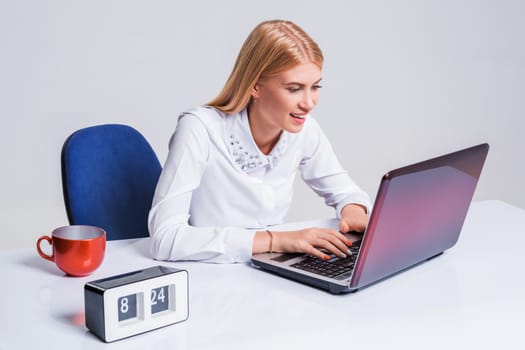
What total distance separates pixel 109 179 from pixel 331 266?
841 millimetres

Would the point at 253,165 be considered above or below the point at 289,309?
above

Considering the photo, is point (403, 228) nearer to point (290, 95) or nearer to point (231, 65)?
point (290, 95)

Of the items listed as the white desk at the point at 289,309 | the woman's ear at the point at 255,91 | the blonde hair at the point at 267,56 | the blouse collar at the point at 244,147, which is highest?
the blonde hair at the point at 267,56

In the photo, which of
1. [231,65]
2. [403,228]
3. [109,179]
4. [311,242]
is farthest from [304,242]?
[231,65]

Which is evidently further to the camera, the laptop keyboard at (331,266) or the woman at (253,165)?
the woman at (253,165)

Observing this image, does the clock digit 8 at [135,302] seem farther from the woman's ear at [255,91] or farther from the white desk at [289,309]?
the woman's ear at [255,91]

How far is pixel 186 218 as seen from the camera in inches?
65.5

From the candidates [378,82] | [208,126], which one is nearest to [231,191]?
[208,126]

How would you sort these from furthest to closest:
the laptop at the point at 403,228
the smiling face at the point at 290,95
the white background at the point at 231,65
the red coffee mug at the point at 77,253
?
the white background at the point at 231,65
the smiling face at the point at 290,95
the red coffee mug at the point at 77,253
the laptop at the point at 403,228

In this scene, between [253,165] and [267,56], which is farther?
[253,165]

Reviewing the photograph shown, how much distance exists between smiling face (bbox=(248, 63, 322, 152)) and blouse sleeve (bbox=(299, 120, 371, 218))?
277mm

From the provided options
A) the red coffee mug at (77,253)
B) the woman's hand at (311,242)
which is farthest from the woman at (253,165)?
the red coffee mug at (77,253)

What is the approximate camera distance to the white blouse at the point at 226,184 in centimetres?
154

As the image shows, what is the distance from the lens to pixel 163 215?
1.62m
